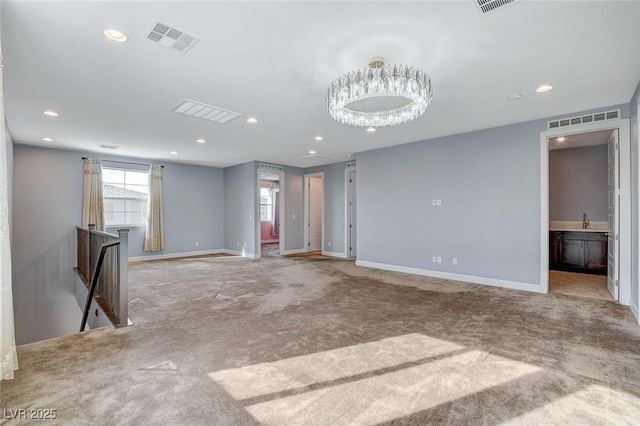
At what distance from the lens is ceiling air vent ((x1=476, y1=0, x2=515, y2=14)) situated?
→ 6.76 feet

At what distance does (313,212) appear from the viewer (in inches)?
376

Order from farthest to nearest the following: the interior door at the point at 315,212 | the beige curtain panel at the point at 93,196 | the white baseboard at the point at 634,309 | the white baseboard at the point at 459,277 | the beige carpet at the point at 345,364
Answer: the interior door at the point at 315,212 → the beige curtain panel at the point at 93,196 → the white baseboard at the point at 459,277 → the white baseboard at the point at 634,309 → the beige carpet at the point at 345,364

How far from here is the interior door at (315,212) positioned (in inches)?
374

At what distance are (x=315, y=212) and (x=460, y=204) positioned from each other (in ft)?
16.4

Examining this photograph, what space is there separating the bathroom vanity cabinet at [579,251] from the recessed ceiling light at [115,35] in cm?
769

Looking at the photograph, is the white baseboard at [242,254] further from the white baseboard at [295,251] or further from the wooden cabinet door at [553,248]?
the wooden cabinet door at [553,248]

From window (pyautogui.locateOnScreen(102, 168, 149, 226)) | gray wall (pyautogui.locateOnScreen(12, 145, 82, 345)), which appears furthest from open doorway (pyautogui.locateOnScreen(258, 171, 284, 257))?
gray wall (pyautogui.locateOnScreen(12, 145, 82, 345))

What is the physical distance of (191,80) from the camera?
3273 mm

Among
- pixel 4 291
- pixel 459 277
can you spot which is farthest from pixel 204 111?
pixel 459 277

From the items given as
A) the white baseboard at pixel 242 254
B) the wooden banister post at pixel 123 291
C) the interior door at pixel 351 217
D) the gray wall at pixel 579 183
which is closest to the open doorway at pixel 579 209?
the gray wall at pixel 579 183

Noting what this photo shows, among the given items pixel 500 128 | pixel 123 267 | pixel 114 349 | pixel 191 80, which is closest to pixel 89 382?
pixel 114 349

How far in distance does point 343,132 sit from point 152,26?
11.5 feet

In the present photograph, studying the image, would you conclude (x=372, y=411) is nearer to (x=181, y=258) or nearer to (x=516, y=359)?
(x=516, y=359)

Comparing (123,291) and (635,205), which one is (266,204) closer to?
(123,291)
